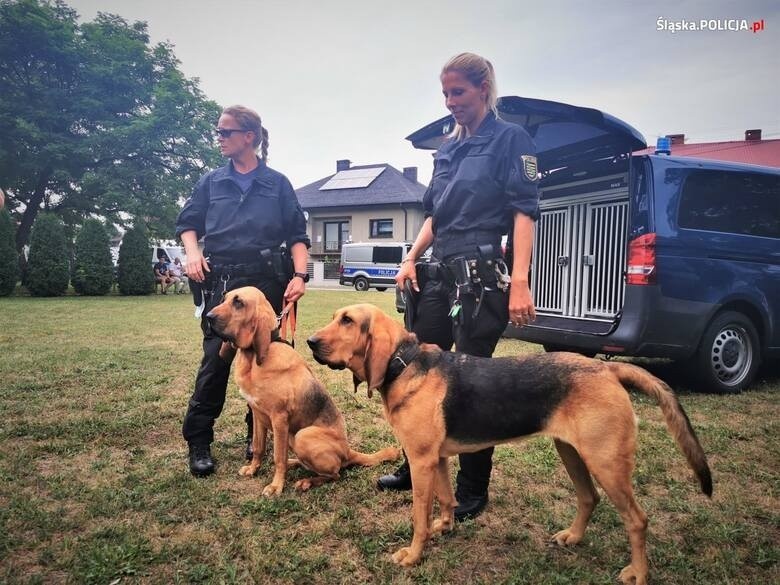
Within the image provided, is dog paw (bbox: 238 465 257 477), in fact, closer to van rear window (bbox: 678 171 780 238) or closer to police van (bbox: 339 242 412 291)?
van rear window (bbox: 678 171 780 238)

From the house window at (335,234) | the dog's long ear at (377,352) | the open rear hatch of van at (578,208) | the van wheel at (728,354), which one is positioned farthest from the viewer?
the house window at (335,234)

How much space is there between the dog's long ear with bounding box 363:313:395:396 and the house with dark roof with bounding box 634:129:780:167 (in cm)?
2688

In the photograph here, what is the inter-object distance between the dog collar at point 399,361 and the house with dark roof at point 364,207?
30.3m

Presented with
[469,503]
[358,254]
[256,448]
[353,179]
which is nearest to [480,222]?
[469,503]

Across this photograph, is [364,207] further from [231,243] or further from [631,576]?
[631,576]

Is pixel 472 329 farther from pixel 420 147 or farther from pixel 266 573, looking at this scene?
pixel 420 147

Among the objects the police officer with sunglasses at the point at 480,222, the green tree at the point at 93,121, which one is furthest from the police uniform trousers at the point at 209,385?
the green tree at the point at 93,121

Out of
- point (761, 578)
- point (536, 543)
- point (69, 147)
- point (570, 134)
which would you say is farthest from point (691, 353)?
point (69, 147)

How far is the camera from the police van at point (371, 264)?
26.5 meters

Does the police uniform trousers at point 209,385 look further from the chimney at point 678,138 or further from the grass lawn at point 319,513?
the chimney at point 678,138

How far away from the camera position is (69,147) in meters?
21.3

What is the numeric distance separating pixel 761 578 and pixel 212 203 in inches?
154

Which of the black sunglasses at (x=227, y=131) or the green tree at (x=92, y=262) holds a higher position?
the black sunglasses at (x=227, y=131)

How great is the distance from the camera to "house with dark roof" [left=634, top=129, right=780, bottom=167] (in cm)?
2502
